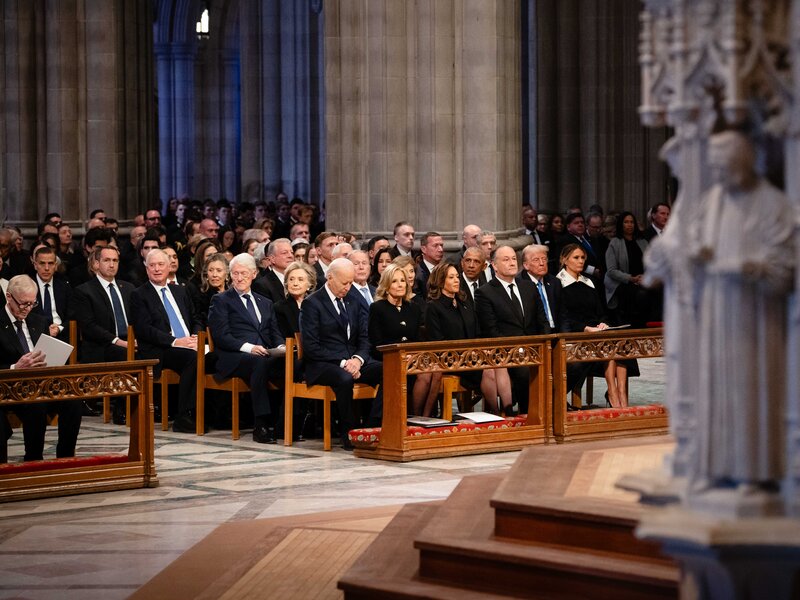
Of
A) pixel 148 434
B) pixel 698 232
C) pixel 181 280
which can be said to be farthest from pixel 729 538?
pixel 181 280

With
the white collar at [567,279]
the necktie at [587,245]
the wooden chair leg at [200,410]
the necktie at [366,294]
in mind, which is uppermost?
the necktie at [587,245]

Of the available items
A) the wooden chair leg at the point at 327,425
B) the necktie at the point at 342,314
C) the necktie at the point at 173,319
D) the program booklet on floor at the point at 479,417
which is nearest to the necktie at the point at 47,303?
the necktie at the point at 173,319

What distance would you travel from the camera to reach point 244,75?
39.4 meters

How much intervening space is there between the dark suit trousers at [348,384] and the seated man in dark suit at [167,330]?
5.18 feet

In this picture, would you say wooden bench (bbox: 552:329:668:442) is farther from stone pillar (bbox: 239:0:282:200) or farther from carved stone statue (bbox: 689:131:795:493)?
stone pillar (bbox: 239:0:282:200)

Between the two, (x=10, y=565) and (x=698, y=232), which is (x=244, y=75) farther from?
(x=698, y=232)

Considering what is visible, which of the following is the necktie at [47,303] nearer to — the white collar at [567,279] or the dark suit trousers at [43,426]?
the dark suit trousers at [43,426]

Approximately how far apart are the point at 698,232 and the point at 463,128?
42.0ft

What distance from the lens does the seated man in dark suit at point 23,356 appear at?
11.9m

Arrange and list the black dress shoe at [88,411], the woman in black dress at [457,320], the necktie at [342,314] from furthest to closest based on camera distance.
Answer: the black dress shoe at [88,411] < the woman in black dress at [457,320] < the necktie at [342,314]

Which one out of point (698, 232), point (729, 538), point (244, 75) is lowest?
point (729, 538)

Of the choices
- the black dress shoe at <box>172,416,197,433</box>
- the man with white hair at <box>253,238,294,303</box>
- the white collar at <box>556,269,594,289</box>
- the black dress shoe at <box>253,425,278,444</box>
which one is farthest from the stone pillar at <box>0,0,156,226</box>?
the black dress shoe at <box>253,425,278,444</box>

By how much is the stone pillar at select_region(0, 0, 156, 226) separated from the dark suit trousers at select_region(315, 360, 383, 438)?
1283 centimetres

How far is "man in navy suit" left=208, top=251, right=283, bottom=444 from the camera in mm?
13648
